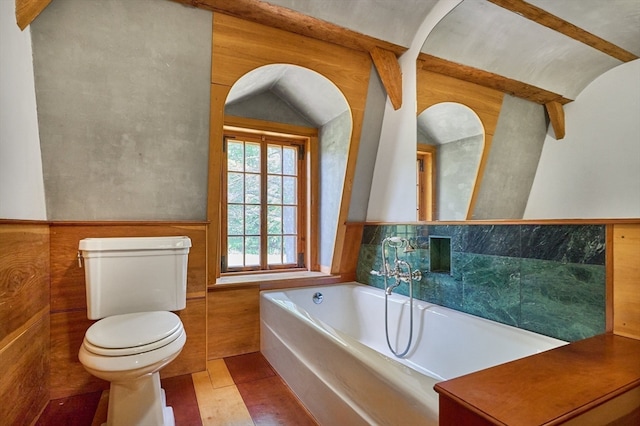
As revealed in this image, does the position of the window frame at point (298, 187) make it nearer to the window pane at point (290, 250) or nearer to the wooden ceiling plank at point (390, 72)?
the window pane at point (290, 250)

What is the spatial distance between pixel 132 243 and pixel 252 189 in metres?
1.15

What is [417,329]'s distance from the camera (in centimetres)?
204

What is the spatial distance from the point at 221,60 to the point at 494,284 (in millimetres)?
2005

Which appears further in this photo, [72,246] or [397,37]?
[397,37]

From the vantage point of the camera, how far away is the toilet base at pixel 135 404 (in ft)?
4.82

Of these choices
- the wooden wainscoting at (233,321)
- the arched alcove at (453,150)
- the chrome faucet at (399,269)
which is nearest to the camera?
the arched alcove at (453,150)

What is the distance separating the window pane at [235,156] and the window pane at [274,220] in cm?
44

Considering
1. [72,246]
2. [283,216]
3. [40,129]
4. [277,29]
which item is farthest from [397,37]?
[72,246]

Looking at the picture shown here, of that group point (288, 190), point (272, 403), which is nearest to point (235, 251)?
point (288, 190)

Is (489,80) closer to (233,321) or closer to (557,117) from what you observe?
(557,117)

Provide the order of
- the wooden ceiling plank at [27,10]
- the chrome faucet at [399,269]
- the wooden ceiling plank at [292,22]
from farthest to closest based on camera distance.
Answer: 1. the chrome faucet at [399,269]
2. the wooden ceiling plank at [292,22]
3. the wooden ceiling plank at [27,10]

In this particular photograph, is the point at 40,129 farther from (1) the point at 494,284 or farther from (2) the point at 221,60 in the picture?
(1) the point at 494,284

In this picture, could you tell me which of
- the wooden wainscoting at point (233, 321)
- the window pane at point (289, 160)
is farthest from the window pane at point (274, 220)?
the wooden wainscoting at point (233, 321)

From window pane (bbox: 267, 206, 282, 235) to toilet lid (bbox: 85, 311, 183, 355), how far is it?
4.22 feet
